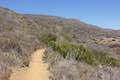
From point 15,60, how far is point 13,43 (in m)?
3.23

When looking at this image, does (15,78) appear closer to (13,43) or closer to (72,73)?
(72,73)

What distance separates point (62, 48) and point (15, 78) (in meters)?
6.35

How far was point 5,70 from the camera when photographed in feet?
27.4

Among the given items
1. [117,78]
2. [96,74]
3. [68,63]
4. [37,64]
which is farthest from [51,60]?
[117,78]

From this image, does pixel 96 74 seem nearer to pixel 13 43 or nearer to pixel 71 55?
pixel 71 55

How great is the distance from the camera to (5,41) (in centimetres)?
1292

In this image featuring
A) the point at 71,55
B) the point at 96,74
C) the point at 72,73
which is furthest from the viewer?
the point at 71,55

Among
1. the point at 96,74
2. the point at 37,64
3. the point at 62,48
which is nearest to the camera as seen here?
the point at 96,74

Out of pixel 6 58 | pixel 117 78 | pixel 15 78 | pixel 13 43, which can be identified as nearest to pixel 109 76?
pixel 117 78

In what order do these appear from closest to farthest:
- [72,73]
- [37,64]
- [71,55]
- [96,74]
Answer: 1. [72,73]
2. [96,74]
3. [37,64]
4. [71,55]

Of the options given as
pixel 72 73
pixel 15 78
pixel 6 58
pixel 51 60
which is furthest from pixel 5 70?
pixel 51 60

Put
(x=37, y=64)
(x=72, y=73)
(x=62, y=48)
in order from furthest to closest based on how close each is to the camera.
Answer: (x=62, y=48)
(x=37, y=64)
(x=72, y=73)

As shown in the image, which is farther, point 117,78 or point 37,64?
point 37,64

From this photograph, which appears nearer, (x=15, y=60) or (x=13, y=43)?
(x=15, y=60)
